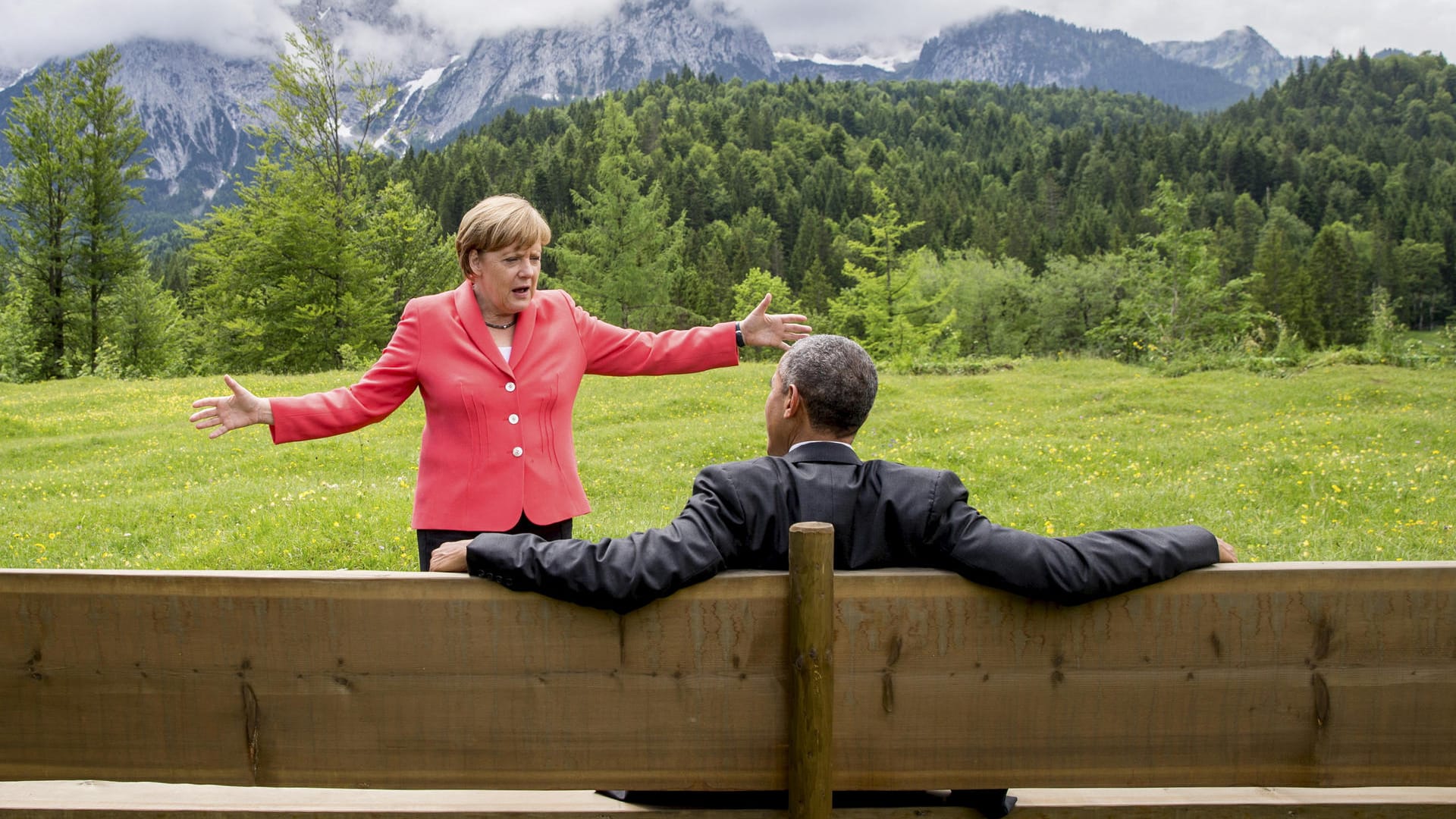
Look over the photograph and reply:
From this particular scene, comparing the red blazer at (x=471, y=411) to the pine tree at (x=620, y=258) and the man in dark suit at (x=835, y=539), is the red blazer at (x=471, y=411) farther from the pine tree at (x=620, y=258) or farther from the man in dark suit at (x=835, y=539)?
the pine tree at (x=620, y=258)

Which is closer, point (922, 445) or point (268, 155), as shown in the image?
point (922, 445)

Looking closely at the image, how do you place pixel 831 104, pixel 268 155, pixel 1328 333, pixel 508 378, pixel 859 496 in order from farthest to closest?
pixel 831 104 → pixel 1328 333 → pixel 268 155 → pixel 508 378 → pixel 859 496

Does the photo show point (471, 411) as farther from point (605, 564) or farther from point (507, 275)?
point (605, 564)

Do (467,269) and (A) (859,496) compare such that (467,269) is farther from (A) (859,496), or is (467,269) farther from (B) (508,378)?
(A) (859,496)

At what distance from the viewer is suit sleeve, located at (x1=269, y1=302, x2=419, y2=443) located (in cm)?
360

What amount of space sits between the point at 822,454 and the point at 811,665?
663mm

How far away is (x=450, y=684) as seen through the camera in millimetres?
2439

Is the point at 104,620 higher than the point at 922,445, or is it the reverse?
the point at 104,620

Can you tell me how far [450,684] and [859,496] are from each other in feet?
3.60

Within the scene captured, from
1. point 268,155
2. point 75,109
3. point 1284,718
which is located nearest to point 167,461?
point 1284,718

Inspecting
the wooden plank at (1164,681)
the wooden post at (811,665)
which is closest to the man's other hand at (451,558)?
the wooden plank at (1164,681)

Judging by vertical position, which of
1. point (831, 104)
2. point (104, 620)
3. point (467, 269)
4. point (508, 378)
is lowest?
point (104, 620)

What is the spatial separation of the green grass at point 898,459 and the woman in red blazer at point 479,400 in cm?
14

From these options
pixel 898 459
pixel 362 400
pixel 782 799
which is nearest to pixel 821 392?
pixel 782 799
